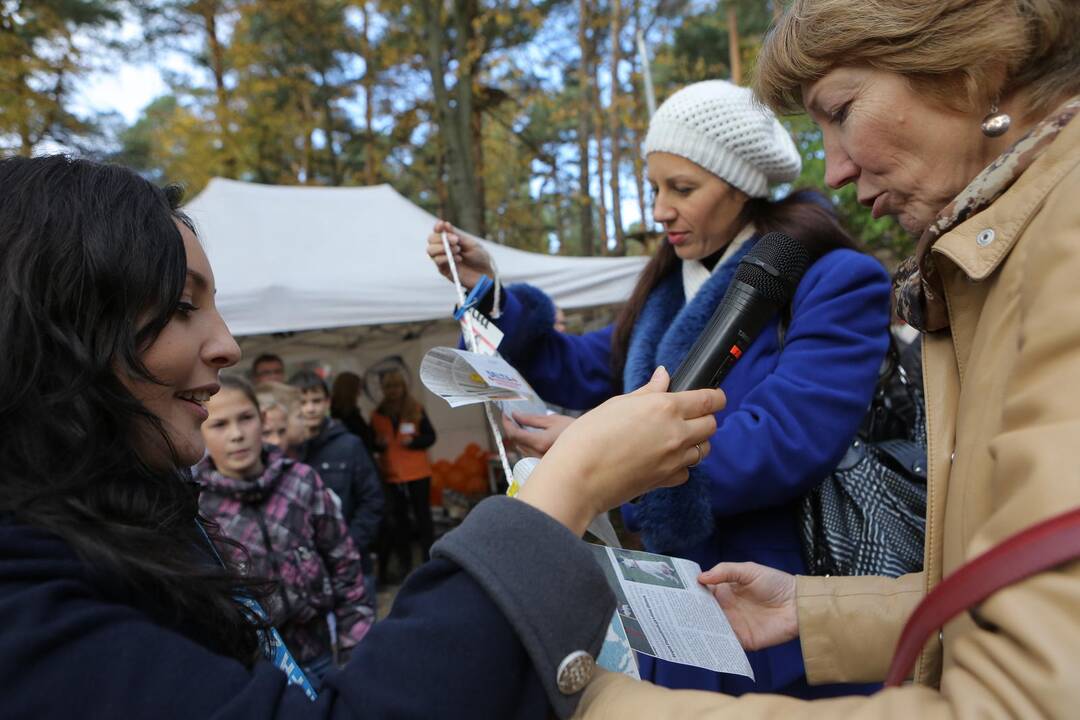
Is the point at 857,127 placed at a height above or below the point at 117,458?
above

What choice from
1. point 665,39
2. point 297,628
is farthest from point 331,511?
point 665,39

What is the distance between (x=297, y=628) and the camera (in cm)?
286

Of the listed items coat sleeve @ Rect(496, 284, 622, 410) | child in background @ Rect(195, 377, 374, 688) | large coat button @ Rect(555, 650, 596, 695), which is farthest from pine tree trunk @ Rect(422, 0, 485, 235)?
large coat button @ Rect(555, 650, 596, 695)

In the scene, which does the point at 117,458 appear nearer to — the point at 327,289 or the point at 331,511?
the point at 331,511

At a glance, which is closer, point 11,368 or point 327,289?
point 11,368

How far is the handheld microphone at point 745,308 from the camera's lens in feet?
4.51

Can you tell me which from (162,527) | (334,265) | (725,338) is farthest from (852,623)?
(334,265)

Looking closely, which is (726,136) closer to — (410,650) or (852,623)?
(852,623)

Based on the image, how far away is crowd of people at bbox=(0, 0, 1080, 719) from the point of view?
26.5 inches

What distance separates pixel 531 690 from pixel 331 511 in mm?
2401

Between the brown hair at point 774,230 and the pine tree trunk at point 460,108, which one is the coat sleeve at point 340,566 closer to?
the brown hair at point 774,230

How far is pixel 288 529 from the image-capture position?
9.37 ft

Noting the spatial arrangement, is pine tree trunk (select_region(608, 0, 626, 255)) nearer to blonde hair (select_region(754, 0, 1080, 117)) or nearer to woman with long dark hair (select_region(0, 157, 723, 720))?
blonde hair (select_region(754, 0, 1080, 117))

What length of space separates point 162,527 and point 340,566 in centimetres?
214
